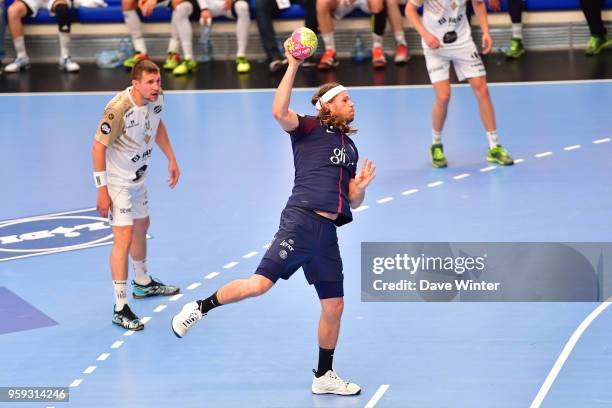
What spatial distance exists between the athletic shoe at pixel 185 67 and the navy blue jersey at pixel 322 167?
10.6 m

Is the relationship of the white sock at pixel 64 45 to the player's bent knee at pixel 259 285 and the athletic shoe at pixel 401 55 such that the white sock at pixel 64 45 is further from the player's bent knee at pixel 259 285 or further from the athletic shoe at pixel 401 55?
the player's bent knee at pixel 259 285

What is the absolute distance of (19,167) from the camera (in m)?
13.0

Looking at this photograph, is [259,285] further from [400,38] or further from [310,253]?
[400,38]

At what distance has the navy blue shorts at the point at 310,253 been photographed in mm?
7121

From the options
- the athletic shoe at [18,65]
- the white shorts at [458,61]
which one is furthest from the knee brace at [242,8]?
the white shorts at [458,61]

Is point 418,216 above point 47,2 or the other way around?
the other way around

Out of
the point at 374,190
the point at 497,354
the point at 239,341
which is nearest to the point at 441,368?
the point at 497,354

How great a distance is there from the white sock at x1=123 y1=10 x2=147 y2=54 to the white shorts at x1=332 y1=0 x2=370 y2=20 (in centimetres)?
314

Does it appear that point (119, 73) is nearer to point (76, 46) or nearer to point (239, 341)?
point (76, 46)

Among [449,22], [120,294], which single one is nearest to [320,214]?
[120,294]

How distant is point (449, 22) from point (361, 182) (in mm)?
5275

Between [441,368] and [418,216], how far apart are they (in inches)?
127

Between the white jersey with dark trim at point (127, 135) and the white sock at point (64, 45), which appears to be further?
the white sock at point (64, 45)

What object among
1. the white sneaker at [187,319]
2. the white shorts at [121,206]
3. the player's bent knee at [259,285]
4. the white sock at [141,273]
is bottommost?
the white sock at [141,273]
